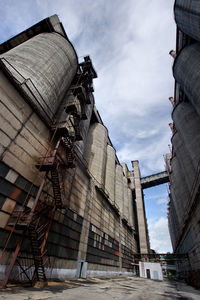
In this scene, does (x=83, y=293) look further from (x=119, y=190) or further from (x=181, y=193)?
(x=119, y=190)

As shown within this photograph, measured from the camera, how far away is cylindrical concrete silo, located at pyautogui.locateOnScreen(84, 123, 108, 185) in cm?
2675

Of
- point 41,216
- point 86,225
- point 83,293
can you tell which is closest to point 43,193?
point 41,216

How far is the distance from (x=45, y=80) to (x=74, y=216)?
15.1 m

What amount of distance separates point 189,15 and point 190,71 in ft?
23.5

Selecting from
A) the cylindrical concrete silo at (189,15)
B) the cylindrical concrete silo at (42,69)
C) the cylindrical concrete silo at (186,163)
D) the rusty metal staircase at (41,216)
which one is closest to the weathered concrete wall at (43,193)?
the rusty metal staircase at (41,216)

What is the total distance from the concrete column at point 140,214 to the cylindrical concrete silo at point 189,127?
3074cm

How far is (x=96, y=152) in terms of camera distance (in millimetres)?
29328

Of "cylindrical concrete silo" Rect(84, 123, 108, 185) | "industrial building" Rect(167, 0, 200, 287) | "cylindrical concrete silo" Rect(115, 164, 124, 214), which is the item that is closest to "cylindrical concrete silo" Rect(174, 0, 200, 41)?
"industrial building" Rect(167, 0, 200, 287)

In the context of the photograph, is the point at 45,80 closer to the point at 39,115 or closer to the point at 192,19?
the point at 39,115

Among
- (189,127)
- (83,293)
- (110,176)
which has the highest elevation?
(189,127)

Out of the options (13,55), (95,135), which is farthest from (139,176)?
(13,55)

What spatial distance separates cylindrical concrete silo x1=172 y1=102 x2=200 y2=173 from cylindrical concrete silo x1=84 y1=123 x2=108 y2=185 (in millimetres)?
14728

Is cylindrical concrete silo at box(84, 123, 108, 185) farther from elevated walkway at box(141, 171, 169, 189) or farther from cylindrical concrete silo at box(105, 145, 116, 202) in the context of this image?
elevated walkway at box(141, 171, 169, 189)

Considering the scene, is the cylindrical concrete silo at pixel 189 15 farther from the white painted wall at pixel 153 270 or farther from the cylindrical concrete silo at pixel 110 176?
the white painted wall at pixel 153 270
